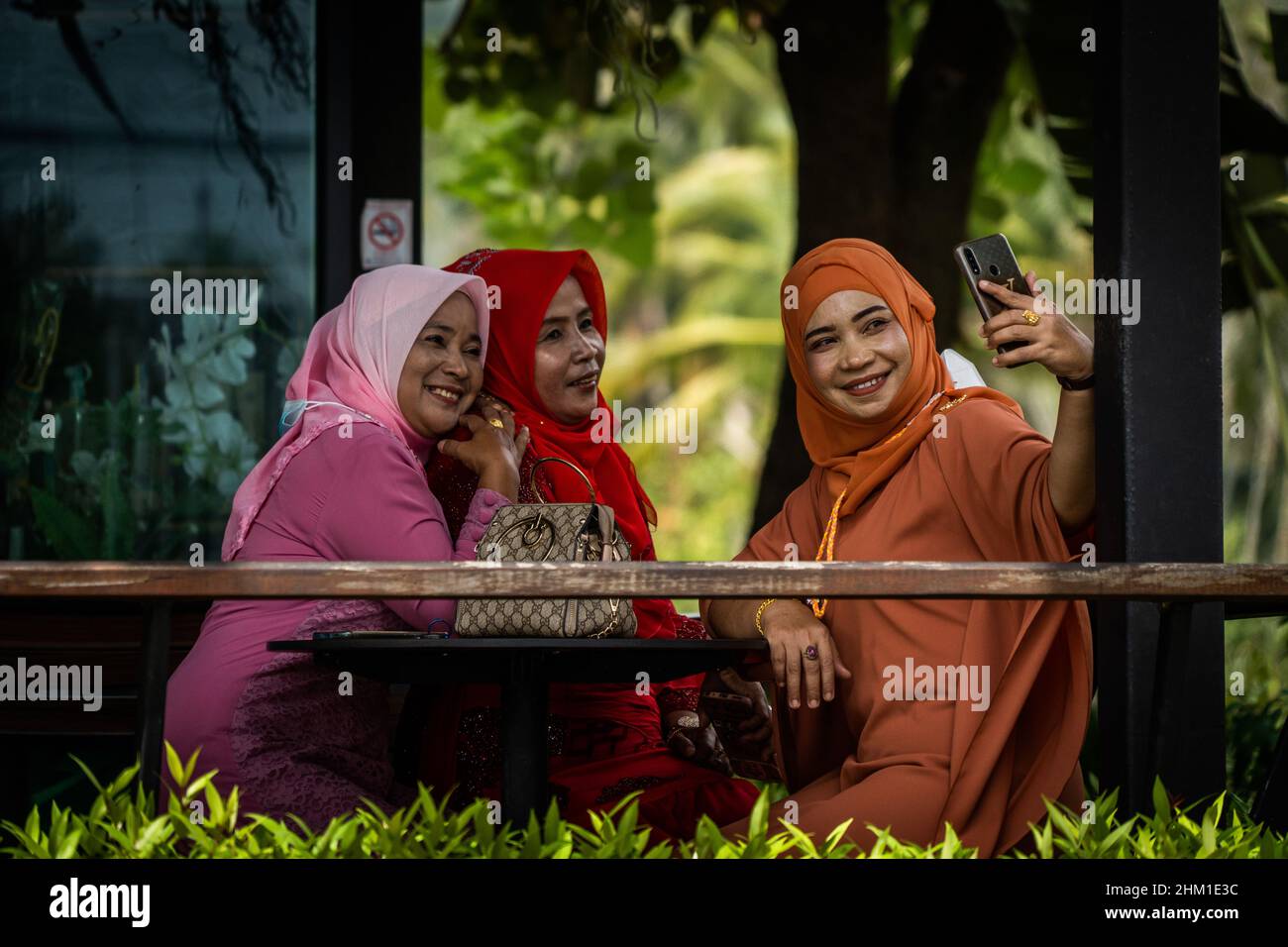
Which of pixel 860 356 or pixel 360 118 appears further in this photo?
pixel 360 118

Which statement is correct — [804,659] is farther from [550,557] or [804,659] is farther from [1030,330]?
[1030,330]

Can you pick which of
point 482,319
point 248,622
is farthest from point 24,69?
point 248,622

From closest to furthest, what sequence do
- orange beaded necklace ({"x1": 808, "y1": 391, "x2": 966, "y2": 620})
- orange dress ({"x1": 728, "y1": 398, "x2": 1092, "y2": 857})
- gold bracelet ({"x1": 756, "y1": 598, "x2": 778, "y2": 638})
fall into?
orange dress ({"x1": 728, "y1": 398, "x2": 1092, "y2": 857}) → gold bracelet ({"x1": 756, "y1": 598, "x2": 778, "y2": 638}) → orange beaded necklace ({"x1": 808, "y1": 391, "x2": 966, "y2": 620})

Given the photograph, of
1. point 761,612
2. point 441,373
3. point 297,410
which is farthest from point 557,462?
point 761,612

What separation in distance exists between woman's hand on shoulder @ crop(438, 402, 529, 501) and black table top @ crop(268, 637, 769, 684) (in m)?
0.66

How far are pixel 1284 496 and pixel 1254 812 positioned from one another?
15671mm

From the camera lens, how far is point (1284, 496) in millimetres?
18438

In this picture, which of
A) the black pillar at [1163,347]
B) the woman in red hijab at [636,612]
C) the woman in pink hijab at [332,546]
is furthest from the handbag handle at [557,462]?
the black pillar at [1163,347]

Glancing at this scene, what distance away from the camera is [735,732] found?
4492 mm

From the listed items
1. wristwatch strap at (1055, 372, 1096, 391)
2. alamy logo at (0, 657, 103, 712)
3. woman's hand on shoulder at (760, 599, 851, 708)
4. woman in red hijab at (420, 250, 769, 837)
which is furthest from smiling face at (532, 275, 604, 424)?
alamy logo at (0, 657, 103, 712)

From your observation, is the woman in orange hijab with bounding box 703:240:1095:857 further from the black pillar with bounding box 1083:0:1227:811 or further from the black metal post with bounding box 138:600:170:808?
the black metal post with bounding box 138:600:170:808

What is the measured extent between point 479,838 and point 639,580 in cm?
63

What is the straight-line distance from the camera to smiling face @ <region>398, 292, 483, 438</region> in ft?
14.6
